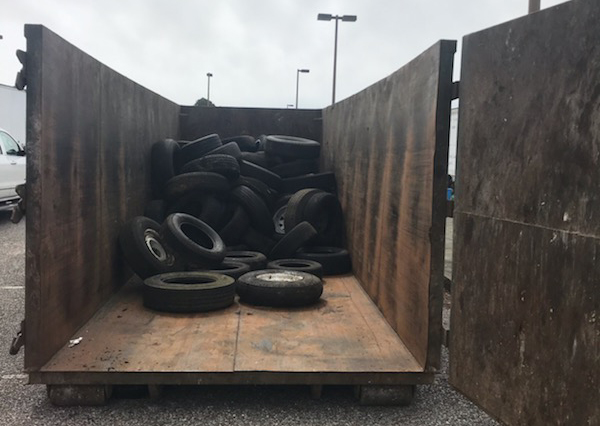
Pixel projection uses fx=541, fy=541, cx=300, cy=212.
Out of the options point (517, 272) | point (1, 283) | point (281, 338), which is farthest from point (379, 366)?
point (1, 283)

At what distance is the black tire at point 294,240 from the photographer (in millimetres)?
6418

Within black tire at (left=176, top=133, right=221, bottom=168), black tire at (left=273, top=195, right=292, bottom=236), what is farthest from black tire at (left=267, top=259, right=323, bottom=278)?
black tire at (left=176, top=133, right=221, bottom=168)

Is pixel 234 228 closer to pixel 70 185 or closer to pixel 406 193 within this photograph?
pixel 70 185

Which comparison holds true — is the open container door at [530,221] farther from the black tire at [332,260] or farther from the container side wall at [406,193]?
the black tire at [332,260]

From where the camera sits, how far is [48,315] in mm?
3506

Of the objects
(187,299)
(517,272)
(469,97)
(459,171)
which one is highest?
(469,97)

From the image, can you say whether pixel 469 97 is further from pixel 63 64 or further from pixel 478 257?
pixel 63 64

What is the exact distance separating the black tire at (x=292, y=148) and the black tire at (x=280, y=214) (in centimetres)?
82

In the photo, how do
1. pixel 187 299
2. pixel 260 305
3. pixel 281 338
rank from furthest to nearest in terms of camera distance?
pixel 260 305 → pixel 187 299 → pixel 281 338

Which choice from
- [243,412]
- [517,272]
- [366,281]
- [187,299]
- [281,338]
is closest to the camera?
[517,272]

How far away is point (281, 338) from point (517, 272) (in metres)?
2.00

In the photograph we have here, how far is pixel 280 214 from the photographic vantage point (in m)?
7.67

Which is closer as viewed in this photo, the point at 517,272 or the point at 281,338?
the point at 517,272

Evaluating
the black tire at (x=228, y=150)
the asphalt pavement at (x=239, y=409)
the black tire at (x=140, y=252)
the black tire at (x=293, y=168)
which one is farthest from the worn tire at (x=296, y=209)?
the asphalt pavement at (x=239, y=409)
